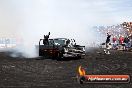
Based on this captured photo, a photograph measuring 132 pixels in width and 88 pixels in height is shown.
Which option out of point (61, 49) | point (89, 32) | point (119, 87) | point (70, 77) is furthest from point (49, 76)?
point (89, 32)

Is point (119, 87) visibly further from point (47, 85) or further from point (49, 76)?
point (49, 76)

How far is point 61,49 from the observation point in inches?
923

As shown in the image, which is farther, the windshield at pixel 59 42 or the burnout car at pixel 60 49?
the windshield at pixel 59 42

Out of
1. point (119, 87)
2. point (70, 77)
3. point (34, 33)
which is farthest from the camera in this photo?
point (34, 33)

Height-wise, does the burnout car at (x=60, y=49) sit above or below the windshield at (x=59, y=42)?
below

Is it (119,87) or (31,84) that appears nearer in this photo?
(119,87)

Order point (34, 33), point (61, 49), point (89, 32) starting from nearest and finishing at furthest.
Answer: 1. point (61, 49)
2. point (34, 33)
3. point (89, 32)

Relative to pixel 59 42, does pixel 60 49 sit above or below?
below

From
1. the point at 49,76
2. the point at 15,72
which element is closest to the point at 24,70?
the point at 15,72

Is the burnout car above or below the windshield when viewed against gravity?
below

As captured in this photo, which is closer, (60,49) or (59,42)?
(60,49)

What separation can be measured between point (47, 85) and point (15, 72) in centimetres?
450

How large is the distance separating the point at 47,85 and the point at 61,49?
38.1ft

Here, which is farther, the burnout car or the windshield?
the windshield
